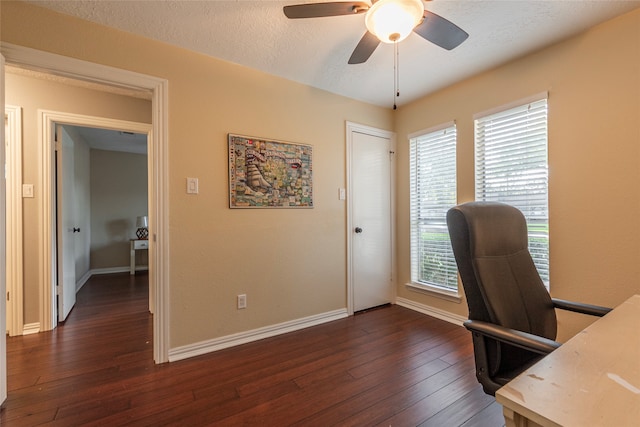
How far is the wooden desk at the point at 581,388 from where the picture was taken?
51cm

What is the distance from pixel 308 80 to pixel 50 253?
9.69 ft

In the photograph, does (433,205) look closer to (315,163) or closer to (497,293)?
(315,163)

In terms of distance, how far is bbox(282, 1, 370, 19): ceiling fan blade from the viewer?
1.34m

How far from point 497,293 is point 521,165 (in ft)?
5.40

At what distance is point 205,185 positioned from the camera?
7.27 feet

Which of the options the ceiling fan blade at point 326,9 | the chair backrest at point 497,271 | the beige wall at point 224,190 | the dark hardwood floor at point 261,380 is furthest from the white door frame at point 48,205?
the chair backrest at point 497,271

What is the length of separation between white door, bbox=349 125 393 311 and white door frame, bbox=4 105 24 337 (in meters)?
3.10

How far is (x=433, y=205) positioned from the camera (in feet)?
9.74

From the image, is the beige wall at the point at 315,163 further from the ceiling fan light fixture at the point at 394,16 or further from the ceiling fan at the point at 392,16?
the ceiling fan light fixture at the point at 394,16

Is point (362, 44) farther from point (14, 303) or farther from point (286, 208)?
point (14, 303)

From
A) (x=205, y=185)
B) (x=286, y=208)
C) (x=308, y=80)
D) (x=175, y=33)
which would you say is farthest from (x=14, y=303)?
(x=308, y=80)

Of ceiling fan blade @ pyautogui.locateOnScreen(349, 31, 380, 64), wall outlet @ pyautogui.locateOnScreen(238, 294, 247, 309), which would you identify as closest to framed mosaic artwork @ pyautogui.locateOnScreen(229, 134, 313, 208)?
wall outlet @ pyautogui.locateOnScreen(238, 294, 247, 309)

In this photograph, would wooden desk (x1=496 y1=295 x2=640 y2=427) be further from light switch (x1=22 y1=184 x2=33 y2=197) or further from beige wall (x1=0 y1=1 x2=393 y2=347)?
light switch (x1=22 y1=184 x2=33 y2=197)

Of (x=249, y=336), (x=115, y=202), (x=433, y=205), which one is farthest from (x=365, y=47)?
(x=115, y=202)
